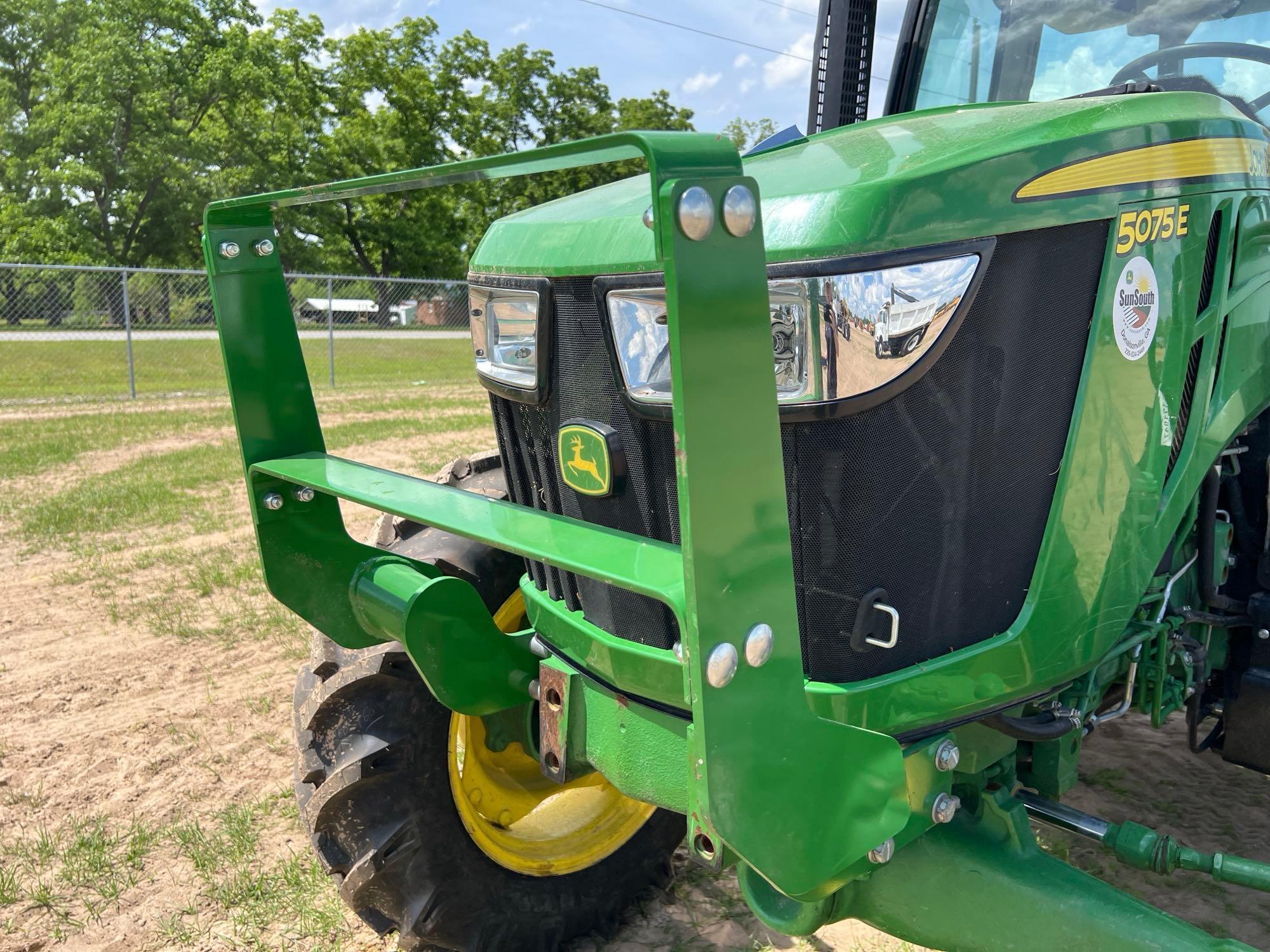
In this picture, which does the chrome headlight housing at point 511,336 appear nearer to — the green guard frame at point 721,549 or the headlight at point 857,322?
the green guard frame at point 721,549

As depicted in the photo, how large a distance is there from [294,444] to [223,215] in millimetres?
468

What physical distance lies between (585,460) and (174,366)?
580 inches

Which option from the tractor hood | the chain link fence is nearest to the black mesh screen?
the tractor hood

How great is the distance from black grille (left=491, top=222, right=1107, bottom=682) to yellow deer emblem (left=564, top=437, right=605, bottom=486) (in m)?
0.05

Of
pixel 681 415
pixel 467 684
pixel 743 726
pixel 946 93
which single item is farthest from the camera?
pixel 946 93

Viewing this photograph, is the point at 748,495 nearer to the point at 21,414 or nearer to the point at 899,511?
the point at 899,511

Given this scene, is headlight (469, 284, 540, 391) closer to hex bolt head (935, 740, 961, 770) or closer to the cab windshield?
hex bolt head (935, 740, 961, 770)

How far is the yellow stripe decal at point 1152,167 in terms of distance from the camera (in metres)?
1.54

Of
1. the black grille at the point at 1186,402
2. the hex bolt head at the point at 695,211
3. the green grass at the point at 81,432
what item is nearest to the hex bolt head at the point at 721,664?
the hex bolt head at the point at 695,211

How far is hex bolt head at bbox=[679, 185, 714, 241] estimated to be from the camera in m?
1.11

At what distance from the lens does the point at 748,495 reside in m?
1.23

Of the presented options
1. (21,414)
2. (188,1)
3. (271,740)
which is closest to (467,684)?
(271,740)

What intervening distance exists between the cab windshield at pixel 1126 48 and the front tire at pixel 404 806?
182 centimetres

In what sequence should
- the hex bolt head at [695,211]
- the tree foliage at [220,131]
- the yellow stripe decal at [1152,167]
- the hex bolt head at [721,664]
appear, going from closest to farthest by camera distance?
the hex bolt head at [695,211] < the hex bolt head at [721,664] < the yellow stripe decal at [1152,167] < the tree foliage at [220,131]
